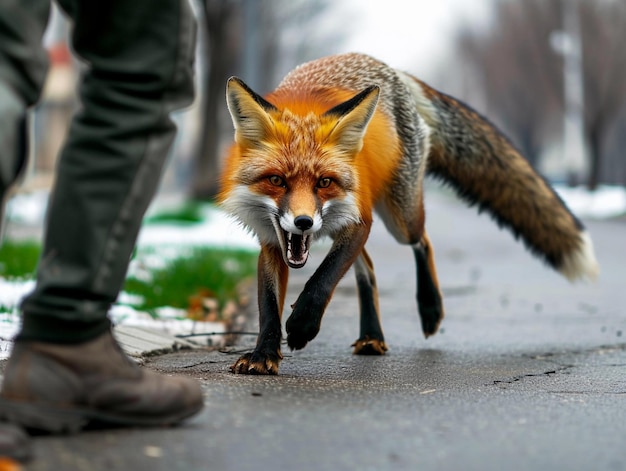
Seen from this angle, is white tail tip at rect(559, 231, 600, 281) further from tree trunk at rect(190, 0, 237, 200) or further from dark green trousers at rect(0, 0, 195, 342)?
tree trunk at rect(190, 0, 237, 200)

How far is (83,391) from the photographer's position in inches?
108

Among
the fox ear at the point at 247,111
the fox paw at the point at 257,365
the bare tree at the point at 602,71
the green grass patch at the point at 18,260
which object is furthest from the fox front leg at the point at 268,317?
the bare tree at the point at 602,71

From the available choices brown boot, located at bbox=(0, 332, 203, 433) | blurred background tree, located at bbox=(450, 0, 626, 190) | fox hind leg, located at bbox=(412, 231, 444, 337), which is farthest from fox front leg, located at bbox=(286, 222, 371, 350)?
blurred background tree, located at bbox=(450, 0, 626, 190)

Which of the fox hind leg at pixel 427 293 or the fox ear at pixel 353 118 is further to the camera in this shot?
the fox hind leg at pixel 427 293

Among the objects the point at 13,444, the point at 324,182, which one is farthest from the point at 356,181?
the point at 13,444

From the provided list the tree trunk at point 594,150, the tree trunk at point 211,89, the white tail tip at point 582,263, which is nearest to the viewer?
the white tail tip at point 582,263

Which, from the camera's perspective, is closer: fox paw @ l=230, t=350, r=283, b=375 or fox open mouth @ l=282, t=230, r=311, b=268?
fox paw @ l=230, t=350, r=283, b=375

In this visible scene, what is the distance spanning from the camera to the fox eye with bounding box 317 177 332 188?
15.1 ft

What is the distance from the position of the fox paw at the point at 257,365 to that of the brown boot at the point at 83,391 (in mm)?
1403

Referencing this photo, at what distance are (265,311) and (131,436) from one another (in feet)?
6.24

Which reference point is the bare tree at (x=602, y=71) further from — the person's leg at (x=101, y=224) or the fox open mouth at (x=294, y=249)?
the person's leg at (x=101, y=224)

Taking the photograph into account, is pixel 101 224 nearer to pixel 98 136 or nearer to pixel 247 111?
pixel 98 136

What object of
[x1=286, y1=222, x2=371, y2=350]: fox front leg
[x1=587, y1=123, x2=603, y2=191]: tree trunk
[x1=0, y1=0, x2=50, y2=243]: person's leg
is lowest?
[x1=286, y1=222, x2=371, y2=350]: fox front leg

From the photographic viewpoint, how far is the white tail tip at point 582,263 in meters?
6.43
